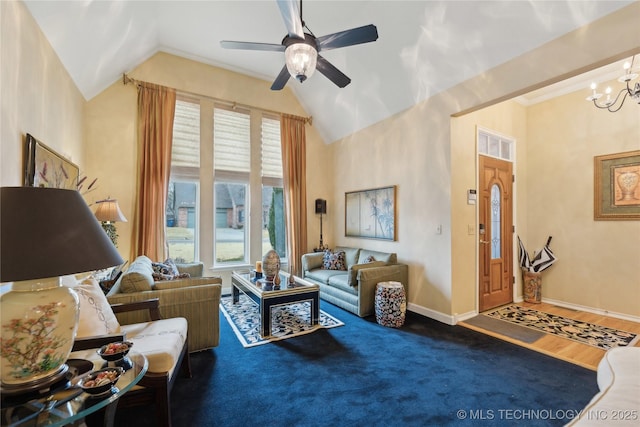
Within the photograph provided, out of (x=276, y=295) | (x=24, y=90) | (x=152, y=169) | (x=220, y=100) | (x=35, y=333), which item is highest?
(x=220, y=100)

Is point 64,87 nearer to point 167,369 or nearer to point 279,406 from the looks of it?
point 167,369

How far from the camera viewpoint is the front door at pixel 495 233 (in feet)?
12.5

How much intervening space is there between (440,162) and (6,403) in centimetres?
396

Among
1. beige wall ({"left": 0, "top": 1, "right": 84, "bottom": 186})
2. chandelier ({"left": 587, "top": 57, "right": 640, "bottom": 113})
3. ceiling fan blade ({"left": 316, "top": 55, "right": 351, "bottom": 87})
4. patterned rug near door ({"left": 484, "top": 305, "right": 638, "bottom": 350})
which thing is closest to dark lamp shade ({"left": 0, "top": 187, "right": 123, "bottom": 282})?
beige wall ({"left": 0, "top": 1, "right": 84, "bottom": 186})

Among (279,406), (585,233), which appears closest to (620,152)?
(585,233)

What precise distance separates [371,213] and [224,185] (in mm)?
2681

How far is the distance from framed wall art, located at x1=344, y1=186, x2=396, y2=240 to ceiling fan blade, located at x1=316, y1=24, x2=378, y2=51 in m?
2.37

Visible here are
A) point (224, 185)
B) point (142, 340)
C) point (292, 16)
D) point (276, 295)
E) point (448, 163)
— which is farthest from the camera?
point (224, 185)

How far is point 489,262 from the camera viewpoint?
3889 millimetres

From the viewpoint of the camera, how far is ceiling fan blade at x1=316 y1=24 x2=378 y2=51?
2.14 metres

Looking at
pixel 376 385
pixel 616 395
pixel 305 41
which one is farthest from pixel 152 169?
pixel 616 395

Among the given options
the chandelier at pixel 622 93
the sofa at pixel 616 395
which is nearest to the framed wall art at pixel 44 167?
the sofa at pixel 616 395

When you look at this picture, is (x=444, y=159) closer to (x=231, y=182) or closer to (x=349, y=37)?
(x=349, y=37)

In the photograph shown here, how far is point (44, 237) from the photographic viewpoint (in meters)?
1.03
